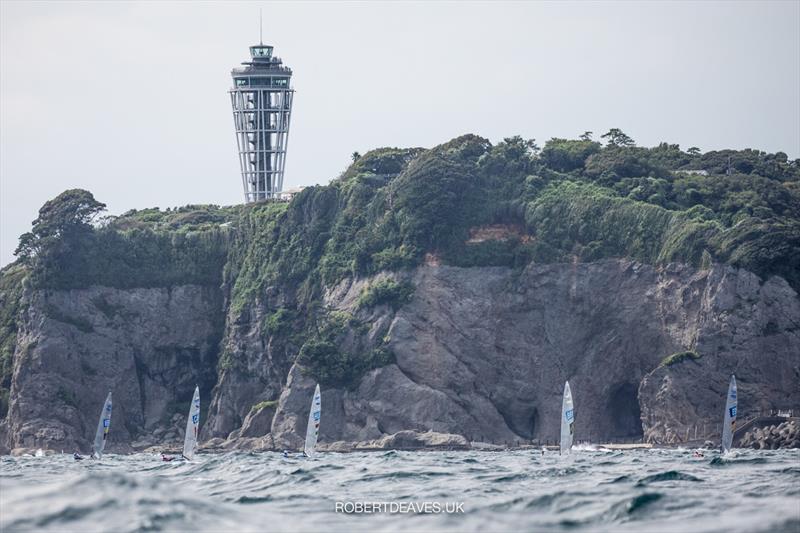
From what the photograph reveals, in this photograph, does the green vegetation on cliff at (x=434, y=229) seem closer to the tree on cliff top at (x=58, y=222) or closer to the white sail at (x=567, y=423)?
the tree on cliff top at (x=58, y=222)

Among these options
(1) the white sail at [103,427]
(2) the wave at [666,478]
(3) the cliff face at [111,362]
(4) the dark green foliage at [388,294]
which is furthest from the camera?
(3) the cliff face at [111,362]

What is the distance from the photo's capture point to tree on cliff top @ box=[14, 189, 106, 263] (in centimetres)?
13200

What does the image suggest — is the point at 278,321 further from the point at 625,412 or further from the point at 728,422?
the point at 728,422

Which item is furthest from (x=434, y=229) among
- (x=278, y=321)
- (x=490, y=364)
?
(x=278, y=321)

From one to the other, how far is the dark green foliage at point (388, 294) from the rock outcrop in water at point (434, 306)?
0.22 meters

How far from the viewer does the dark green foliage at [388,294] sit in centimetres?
11788

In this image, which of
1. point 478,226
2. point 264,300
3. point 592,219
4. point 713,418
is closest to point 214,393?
point 264,300

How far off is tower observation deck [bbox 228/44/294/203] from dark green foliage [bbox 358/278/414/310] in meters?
39.6

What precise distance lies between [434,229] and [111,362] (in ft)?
100

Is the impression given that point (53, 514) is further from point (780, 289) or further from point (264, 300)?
point (264, 300)

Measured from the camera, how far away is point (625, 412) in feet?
374

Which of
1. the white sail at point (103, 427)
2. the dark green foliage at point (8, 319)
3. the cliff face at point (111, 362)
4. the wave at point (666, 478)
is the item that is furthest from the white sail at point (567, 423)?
the dark green foliage at point (8, 319)

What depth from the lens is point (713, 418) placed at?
104 meters

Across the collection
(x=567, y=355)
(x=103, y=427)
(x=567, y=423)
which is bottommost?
(x=567, y=423)
